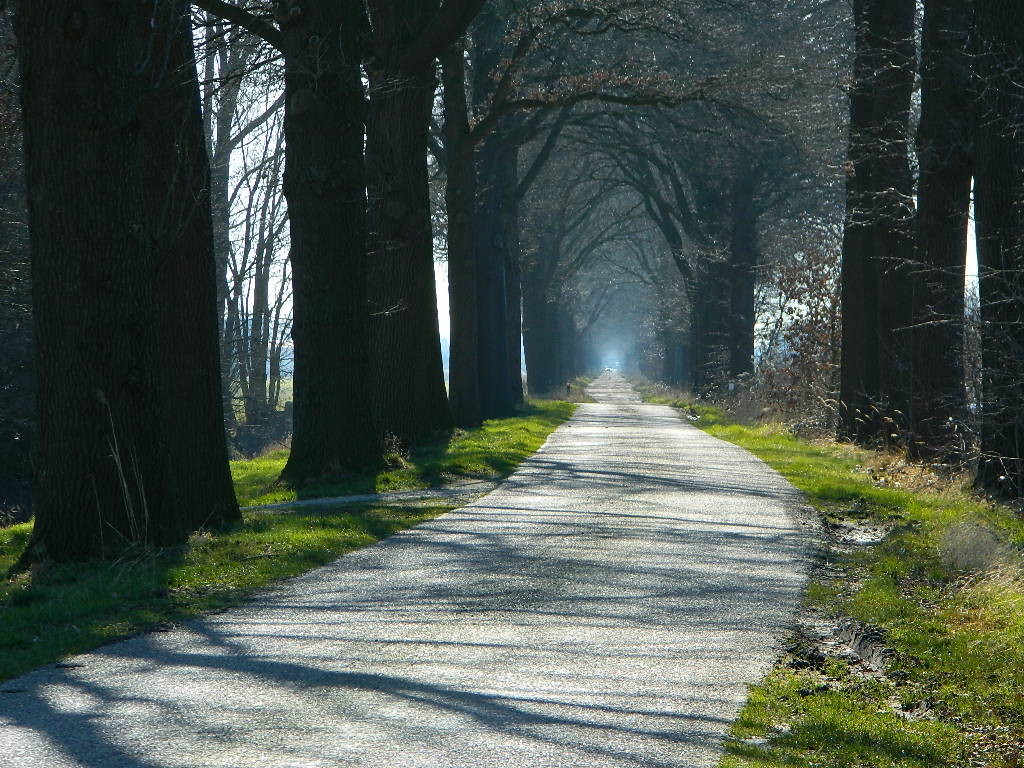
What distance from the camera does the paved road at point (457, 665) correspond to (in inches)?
198

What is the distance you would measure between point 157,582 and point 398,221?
472 inches

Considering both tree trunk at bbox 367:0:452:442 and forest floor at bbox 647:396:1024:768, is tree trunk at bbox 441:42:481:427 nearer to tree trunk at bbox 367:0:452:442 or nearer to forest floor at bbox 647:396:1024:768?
tree trunk at bbox 367:0:452:442

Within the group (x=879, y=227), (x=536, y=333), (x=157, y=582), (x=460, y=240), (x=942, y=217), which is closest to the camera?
(x=157, y=582)

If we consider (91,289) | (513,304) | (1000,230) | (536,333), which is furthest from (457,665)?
(536,333)

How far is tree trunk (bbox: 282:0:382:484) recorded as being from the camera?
15180 mm

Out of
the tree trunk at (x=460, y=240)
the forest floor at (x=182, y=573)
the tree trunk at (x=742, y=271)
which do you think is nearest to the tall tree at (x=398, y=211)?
the forest floor at (x=182, y=573)

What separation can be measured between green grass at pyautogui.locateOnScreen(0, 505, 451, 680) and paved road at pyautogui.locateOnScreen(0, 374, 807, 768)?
0.97 feet

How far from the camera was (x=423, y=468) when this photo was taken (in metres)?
17.3

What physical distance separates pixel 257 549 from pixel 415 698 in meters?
4.80

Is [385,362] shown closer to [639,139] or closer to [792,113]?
[792,113]

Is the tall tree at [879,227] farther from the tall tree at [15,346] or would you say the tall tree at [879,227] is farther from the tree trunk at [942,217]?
the tall tree at [15,346]

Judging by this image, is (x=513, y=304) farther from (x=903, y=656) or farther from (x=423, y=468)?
(x=903, y=656)

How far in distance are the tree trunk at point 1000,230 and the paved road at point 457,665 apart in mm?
3474

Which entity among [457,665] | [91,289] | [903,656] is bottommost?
[903,656]
